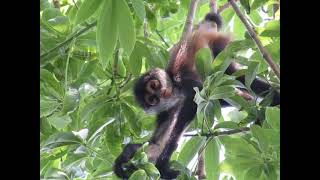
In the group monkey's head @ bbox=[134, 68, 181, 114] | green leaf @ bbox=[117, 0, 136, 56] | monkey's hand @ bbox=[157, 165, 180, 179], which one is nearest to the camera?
green leaf @ bbox=[117, 0, 136, 56]

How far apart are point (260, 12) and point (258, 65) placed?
11 cm

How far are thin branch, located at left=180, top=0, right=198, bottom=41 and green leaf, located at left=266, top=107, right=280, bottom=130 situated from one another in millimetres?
202

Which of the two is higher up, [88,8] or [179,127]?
[88,8]

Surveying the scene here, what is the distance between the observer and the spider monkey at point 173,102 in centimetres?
63

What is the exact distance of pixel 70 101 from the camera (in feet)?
2.05

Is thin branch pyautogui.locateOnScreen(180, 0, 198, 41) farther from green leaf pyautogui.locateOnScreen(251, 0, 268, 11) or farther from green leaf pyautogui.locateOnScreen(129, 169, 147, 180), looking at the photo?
green leaf pyautogui.locateOnScreen(129, 169, 147, 180)

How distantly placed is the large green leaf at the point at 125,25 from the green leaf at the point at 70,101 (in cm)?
14

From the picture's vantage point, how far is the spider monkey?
633mm

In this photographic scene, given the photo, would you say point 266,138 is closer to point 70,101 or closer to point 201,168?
point 201,168

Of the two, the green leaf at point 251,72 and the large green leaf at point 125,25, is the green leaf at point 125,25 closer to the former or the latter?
the large green leaf at point 125,25

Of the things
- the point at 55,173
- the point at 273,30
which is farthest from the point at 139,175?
the point at 273,30

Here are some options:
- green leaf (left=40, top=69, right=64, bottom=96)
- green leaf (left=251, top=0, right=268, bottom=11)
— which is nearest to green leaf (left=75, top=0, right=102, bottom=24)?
green leaf (left=40, top=69, right=64, bottom=96)

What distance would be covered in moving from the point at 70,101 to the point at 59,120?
1.4 inches

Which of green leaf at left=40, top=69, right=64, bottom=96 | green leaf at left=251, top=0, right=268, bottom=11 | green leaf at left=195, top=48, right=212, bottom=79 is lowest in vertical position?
green leaf at left=40, top=69, right=64, bottom=96
